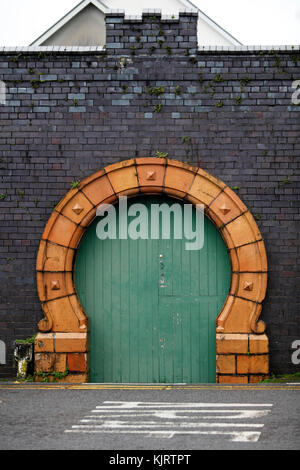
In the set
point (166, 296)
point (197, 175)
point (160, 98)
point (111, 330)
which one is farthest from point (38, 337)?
point (160, 98)

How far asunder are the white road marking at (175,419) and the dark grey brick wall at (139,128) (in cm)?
258

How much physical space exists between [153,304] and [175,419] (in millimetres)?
3006

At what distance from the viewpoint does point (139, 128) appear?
30.9ft

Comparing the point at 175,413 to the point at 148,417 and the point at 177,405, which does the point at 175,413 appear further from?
the point at 177,405

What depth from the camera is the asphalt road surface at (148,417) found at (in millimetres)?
5500

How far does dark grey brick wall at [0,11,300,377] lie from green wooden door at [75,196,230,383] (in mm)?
756

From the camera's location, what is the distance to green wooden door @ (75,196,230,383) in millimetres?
9328

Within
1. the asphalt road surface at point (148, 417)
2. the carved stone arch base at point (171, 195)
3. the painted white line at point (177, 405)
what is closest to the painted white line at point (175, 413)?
the asphalt road surface at point (148, 417)

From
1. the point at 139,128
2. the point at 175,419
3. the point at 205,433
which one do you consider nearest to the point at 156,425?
the point at 175,419

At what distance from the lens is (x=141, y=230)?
9453 mm

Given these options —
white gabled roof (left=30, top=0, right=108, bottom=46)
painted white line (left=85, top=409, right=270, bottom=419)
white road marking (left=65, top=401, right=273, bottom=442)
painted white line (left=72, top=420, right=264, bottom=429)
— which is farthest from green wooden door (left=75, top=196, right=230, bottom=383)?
white gabled roof (left=30, top=0, right=108, bottom=46)

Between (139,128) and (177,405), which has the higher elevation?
(139,128)
